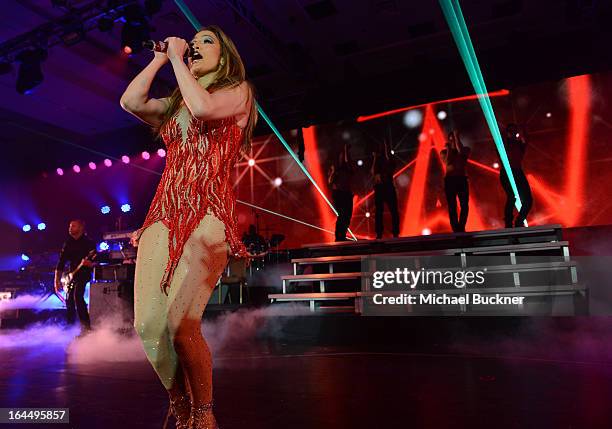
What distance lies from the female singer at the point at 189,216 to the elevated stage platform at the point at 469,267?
3.63m

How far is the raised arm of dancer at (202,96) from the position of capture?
134cm

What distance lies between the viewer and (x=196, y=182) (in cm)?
151

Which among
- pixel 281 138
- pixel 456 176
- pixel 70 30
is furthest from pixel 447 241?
pixel 70 30

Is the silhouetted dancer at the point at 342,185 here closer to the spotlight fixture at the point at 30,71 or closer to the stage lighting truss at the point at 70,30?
the stage lighting truss at the point at 70,30

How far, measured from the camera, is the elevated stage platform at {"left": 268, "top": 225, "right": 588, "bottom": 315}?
14.5 feet

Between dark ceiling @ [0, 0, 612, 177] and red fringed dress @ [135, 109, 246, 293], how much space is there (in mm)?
6595

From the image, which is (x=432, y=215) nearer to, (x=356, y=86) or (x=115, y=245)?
(x=356, y=86)

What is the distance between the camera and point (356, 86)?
9.16m

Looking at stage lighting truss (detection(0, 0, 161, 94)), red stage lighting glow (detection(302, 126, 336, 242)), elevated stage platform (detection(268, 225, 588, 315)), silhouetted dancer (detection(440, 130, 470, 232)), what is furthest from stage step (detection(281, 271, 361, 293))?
red stage lighting glow (detection(302, 126, 336, 242))

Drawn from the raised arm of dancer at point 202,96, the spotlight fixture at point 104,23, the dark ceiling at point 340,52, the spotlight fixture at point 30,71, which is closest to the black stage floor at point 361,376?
the raised arm of dancer at point 202,96

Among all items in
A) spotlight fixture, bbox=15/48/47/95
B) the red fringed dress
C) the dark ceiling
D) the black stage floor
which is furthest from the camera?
the dark ceiling

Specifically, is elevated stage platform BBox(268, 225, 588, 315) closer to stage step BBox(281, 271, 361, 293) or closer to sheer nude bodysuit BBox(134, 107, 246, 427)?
stage step BBox(281, 271, 361, 293)

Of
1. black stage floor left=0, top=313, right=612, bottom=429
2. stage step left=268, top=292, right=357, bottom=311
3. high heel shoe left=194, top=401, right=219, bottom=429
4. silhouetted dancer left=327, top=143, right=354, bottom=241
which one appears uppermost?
silhouetted dancer left=327, top=143, right=354, bottom=241

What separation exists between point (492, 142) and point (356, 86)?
3.37 m
